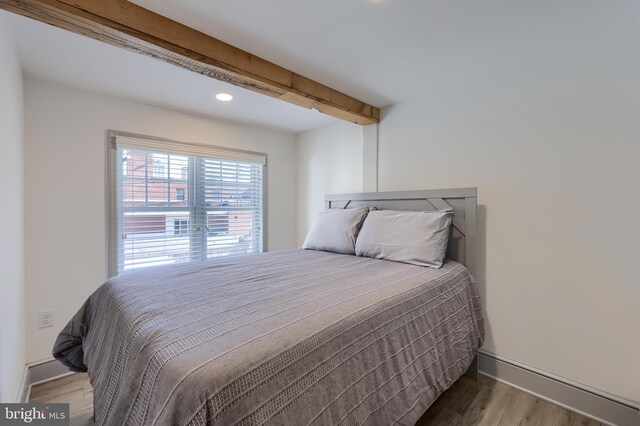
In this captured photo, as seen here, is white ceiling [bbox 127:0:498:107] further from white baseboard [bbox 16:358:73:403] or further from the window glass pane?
white baseboard [bbox 16:358:73:403]

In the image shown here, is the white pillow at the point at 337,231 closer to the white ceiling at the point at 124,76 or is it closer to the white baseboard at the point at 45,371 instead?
the white ceiling at the point at 124,76

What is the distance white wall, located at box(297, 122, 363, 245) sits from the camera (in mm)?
3039

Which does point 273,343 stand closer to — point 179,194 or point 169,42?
point 169,42

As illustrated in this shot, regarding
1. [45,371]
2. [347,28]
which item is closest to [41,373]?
[45,371]

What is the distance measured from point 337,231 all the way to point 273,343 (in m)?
1.59

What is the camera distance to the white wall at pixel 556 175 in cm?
152

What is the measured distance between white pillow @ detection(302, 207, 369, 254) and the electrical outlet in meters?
1.99

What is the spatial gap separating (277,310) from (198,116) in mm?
2531

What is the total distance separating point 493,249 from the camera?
2.02 m

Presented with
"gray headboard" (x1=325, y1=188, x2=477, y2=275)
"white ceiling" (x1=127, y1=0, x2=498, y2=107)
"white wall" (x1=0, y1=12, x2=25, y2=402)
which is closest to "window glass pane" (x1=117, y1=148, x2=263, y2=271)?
"white wall" (x1=0, y1=12, x2=25, y2=402)

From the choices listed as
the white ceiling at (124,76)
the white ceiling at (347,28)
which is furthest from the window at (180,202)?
the white ceiling at (347,28)

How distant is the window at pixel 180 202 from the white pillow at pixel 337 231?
3.83ft

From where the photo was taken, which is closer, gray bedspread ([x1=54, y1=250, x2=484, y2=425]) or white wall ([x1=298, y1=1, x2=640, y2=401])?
gray bedspread ([x1=54, y1=250, x2=484, y2=425])

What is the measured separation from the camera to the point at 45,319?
2.14m
